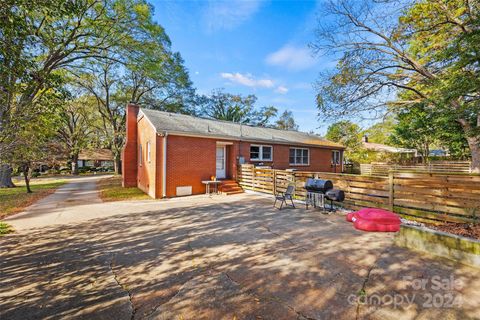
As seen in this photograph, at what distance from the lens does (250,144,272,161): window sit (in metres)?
14.1

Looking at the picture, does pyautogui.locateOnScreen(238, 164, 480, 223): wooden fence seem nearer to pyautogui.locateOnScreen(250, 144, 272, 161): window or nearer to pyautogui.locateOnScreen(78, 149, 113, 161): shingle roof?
pyautogui.locateOnScreen(250, 144, 272, 161): window

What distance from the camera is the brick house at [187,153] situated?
10781mm

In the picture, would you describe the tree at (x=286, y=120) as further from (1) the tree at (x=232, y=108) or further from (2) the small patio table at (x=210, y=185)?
(2) the small patio table at (x=210, y=185)

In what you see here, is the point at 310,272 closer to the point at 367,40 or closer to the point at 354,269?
the point at 354,269

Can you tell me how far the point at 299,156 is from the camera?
17.2 m

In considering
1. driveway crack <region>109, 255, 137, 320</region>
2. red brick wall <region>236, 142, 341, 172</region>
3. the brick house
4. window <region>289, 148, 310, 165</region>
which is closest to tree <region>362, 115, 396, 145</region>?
red brick wall <region>236, 142, 341, 172</region>

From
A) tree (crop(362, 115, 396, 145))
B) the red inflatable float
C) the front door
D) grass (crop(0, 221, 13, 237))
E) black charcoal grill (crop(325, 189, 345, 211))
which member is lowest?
grass (crop(0, 221, 13, 237))

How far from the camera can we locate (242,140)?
13086 mm

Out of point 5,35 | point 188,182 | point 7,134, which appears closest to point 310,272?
point 5,35

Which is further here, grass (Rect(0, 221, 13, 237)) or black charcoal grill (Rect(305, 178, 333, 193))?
black charcoal grill (Rect(305, 178, 333, 193))

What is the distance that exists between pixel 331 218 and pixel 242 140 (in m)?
7.60

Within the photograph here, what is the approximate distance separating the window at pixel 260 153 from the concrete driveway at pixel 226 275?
27.7 feet

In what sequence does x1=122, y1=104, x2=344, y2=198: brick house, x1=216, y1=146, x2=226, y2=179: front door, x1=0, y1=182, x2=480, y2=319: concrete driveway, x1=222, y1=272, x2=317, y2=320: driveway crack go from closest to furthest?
1. x1=222, y1=272, x2=317, y2=320: driveway crack
2. x1=0, y1=182, x2=480, y2=319: concrete driveway
3. x1=122, y1=104, x2=344, y2=198: brick house
4. x1=216, y1=146, x2=226, y2=179: front door

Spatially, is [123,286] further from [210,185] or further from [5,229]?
[210,185]
